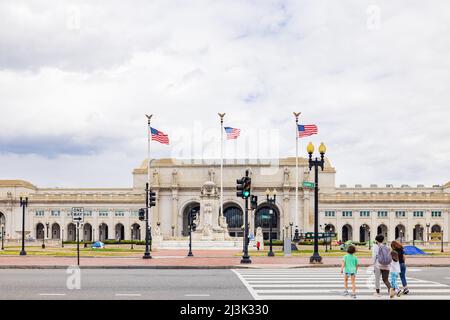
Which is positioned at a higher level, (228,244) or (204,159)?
(204,159)

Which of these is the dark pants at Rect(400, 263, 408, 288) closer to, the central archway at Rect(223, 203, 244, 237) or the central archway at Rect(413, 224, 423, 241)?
the central archway at Rect(223, 203, 244, 237)

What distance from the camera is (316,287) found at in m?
22.2

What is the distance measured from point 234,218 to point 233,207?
2.51 m

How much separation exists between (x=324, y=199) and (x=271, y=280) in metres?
105

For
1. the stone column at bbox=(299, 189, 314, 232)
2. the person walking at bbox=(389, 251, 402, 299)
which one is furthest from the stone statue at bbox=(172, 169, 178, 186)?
the person walking at bbox=(389, 251, 402, 299)

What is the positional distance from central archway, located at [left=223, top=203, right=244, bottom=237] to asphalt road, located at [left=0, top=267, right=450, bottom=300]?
103m

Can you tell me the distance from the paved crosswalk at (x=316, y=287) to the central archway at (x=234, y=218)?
104130 mm

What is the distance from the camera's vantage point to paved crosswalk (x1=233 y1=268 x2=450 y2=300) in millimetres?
19438

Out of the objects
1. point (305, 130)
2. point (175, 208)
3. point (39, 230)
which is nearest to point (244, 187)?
point (305, 130)

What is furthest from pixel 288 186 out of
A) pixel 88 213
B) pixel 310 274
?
pixel 310 274

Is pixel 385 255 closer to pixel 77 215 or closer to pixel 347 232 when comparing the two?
pixel 77 215

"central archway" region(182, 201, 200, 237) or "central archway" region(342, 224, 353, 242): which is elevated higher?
"central archway" region(182, 201, 200, 237)
